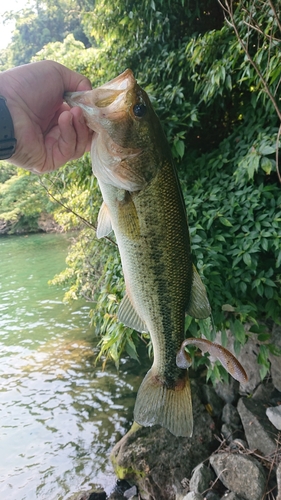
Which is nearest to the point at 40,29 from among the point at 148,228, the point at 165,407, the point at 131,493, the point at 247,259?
the point at 247,259

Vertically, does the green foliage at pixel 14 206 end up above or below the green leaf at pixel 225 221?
below

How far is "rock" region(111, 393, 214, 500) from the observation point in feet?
12.6

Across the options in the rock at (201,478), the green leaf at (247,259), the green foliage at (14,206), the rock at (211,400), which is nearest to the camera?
the green leaf at (247,259)

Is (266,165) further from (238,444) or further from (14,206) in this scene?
(14,206)

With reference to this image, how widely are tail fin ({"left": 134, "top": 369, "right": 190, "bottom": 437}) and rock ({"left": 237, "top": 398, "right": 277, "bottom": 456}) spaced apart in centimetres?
243

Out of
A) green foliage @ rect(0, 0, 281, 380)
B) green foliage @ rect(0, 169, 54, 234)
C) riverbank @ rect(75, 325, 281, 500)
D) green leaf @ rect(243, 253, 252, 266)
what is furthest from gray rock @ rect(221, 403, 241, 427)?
green foliage @ rect(0, 169, 54, 234)

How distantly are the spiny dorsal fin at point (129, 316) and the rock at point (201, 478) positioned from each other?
2.51 meters

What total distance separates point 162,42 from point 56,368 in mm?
5773

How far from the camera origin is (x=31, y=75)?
1755 mm

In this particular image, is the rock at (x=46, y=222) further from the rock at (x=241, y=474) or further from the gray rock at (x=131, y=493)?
the rock at (x=241, y=474)

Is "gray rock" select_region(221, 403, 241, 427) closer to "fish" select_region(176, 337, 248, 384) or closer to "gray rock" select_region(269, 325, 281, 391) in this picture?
"gray rock" select_region(269, 325, 281, 391)

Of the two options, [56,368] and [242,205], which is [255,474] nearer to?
[242,205]

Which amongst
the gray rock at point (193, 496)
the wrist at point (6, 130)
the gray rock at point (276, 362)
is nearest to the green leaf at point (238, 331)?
the gray rock at point (276, 362)

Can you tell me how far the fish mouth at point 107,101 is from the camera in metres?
1.55
